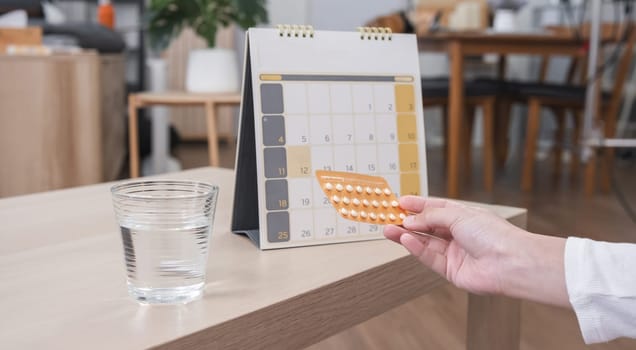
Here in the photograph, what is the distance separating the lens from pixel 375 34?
0.83 meters

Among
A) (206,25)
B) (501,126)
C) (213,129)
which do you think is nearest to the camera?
(213,129)

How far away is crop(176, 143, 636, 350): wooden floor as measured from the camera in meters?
1.44

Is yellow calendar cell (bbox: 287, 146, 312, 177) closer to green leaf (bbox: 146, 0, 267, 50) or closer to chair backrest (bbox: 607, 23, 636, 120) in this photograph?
green leaf (bbox: 146, 0, 267, 50)

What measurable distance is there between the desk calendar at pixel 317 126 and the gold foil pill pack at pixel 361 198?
123 millimetres

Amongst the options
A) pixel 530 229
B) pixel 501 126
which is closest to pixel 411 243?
pixel 530 229

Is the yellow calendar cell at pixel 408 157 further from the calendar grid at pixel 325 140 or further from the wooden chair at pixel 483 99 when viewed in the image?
the wooden chair at pixel 483 99

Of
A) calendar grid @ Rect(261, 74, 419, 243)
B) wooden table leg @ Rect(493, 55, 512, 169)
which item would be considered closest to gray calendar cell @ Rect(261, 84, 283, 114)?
calendar grid @ Rect(261, 74, 419, 243)

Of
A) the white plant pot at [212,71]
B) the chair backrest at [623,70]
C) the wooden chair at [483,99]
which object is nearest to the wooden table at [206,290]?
the white plant pot at [212,71]

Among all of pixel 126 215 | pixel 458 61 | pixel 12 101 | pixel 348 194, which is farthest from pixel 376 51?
pixel 458 61

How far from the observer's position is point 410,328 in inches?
59.7

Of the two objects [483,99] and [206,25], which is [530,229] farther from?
[206,25]

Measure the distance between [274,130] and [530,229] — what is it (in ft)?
5.78

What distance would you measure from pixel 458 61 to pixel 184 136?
2930mm

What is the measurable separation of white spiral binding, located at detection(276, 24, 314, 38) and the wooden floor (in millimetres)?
775
